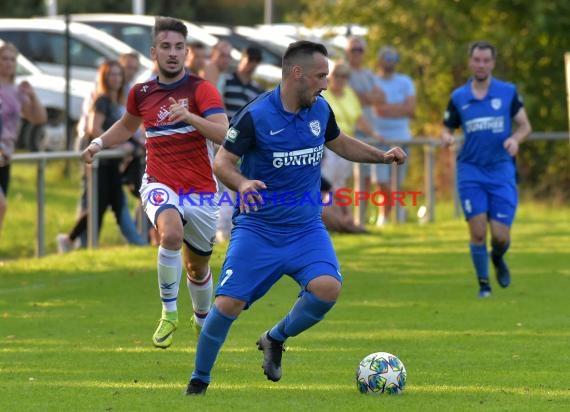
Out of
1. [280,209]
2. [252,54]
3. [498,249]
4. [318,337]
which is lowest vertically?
[318,337]

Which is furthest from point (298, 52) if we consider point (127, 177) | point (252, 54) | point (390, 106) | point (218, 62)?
point (390, 106)

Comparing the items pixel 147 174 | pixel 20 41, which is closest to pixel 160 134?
pixel 147 174

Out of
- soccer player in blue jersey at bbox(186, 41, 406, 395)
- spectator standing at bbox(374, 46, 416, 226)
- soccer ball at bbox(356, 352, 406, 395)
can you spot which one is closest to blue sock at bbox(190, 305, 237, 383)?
soccer player in blue jersey at bbox(186, 41, 406, 395)

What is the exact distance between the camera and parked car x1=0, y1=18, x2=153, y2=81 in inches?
1041

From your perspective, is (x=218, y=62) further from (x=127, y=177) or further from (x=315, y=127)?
(x=315, y=127)

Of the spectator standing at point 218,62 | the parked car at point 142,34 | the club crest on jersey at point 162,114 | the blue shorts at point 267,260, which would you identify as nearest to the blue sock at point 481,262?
the spectator standing at point 218,62

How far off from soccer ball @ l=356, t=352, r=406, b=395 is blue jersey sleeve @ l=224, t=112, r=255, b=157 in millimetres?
1385

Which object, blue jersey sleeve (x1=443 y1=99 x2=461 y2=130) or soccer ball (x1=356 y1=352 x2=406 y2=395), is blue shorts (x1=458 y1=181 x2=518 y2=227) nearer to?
blue jersey sleeve (x1=443 y1=99 x2=461 y2=130)

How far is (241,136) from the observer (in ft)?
27.5

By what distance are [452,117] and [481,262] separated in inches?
53.3

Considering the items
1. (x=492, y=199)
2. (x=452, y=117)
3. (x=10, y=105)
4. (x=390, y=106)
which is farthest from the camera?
(x=390, y=106)

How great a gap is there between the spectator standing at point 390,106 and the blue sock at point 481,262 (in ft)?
20.8

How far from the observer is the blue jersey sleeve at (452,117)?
13.9 metres

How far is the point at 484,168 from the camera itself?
13.6 meters
